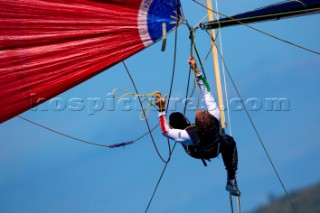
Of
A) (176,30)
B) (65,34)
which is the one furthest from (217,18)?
(65,34)

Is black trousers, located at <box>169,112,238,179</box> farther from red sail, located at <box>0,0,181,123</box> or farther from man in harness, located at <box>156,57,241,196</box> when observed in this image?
red sail, located at <box>0,0,181,123</box>

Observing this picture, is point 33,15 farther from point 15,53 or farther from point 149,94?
point 149,94

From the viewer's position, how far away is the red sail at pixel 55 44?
648 cm

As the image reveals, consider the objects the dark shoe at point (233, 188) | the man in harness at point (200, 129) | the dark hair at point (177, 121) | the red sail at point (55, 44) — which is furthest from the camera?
the dark shoe at point (233, 188)

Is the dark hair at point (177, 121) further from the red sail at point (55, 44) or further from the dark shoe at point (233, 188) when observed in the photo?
the dark shoe at point (233, 188)

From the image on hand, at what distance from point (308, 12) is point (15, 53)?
3338 millimetres

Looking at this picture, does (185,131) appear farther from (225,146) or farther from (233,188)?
(233,188)

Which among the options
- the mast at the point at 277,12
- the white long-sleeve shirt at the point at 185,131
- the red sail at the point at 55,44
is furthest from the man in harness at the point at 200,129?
the mast at the point at 277,12

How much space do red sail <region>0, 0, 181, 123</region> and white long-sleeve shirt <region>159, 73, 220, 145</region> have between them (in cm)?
89

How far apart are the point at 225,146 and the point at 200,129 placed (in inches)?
28.3

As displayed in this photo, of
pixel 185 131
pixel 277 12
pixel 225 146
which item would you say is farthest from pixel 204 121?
pixel 277 12

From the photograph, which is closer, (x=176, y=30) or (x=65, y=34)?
(x=65, y=34)

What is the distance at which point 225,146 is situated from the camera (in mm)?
7191

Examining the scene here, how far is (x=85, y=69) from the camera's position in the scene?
683cm
